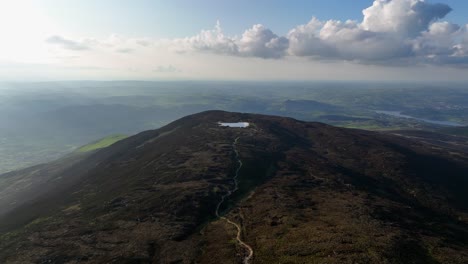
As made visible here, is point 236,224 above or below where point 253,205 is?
above

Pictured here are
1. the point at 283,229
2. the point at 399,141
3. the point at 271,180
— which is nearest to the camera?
the point at 283,229

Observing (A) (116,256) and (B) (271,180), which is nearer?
(A) (116,256)

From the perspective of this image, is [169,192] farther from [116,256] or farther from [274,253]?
[274,253]

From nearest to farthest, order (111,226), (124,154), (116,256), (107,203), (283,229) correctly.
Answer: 1. (116,256)
2. (283,229)
3. (111,226)
4. (107,203)
5. (124,154)

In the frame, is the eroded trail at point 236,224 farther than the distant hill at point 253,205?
No

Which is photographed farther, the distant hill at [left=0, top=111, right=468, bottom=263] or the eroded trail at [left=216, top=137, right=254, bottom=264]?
the distant hill at [left=0, top=111, right=468, bottom=263]

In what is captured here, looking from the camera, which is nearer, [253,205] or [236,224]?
[236,224]

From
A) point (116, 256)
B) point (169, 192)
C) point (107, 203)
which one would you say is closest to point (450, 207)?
point (169, 192)

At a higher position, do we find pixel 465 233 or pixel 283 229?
pixel 283 229
